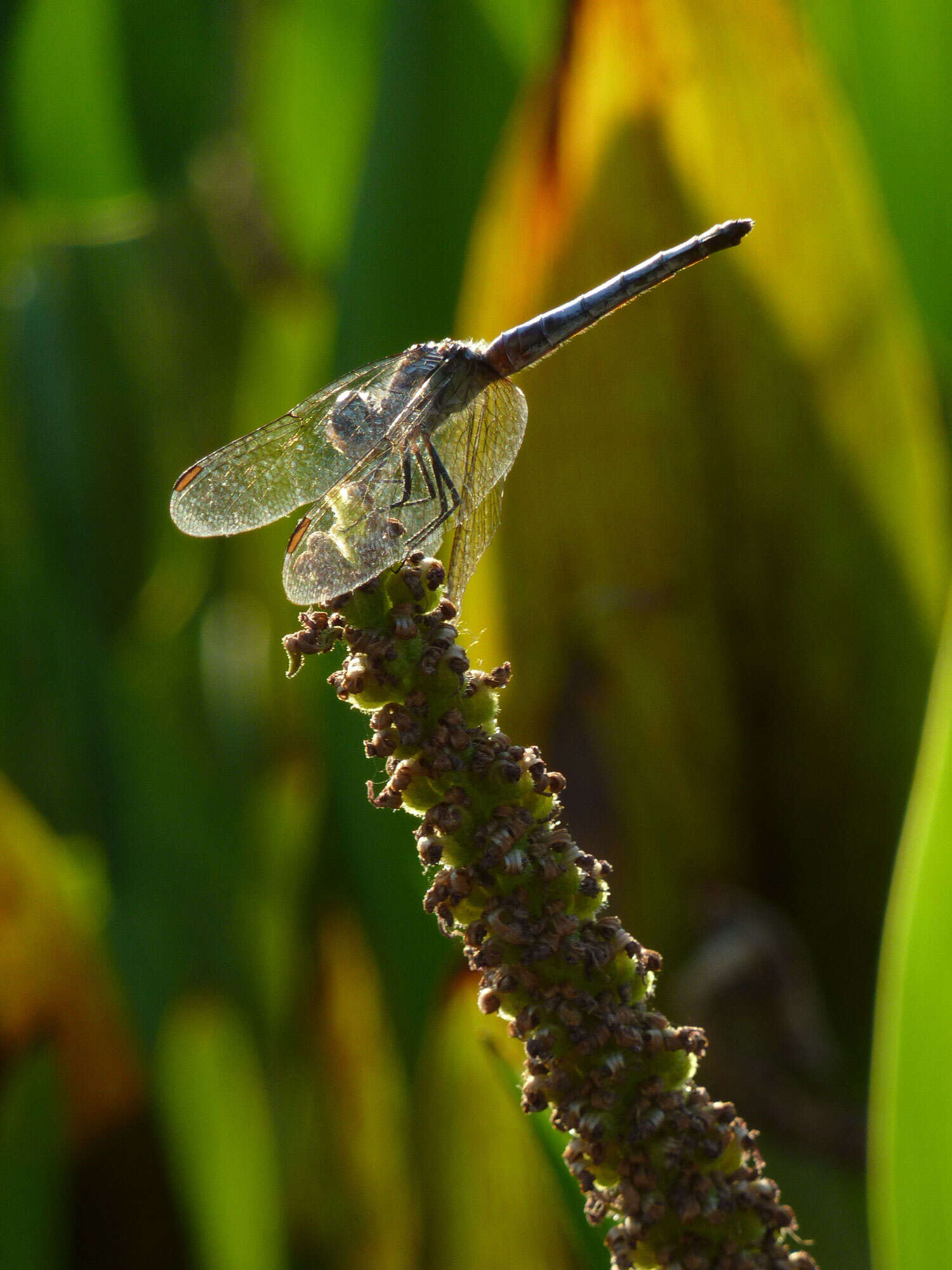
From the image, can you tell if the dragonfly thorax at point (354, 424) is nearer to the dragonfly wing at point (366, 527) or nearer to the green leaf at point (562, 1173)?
the dragonfly wing at point (366, 527)

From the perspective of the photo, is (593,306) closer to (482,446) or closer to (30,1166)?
(482,446)

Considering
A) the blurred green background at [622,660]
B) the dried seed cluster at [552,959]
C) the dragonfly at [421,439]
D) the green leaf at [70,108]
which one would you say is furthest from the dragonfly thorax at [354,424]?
the green leaf at [70,108]

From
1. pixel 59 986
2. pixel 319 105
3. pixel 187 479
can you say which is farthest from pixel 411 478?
pixel 319 105

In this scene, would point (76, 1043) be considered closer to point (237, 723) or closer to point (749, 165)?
point (237, 723)

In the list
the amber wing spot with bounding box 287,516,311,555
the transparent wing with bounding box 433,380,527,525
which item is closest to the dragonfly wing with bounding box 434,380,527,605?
the transparent wing with bounding box 433,380,527,525

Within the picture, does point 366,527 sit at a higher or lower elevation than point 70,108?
lower

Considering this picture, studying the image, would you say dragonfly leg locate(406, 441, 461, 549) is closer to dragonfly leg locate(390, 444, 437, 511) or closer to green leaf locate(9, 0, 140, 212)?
dragonfly leg locate(390, 444, 437, 511)

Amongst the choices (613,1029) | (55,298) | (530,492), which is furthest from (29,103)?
(613,1029)
